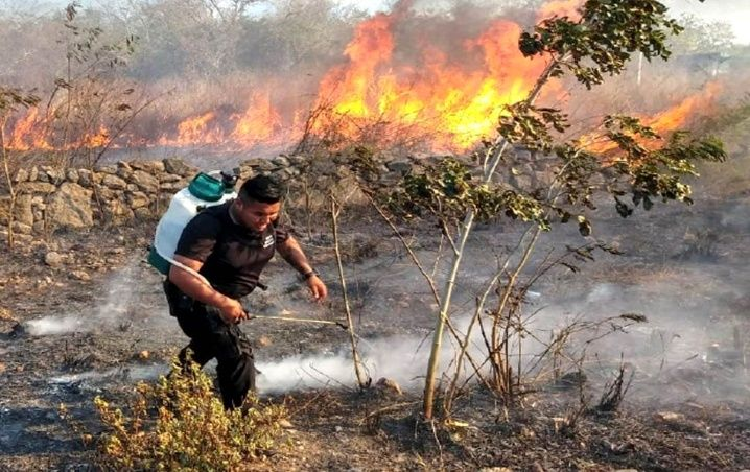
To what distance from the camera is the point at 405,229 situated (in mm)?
10203

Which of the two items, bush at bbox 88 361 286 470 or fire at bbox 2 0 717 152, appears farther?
fire at bbox 2 0 717 152

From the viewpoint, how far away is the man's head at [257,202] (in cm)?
354

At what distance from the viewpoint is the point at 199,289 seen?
3461 millimetres

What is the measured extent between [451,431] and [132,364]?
2720 mm

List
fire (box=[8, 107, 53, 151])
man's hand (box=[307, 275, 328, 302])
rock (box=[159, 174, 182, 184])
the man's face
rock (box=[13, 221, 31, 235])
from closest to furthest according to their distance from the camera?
the man's face < man's hand (box=[307, 275, 328, 302]) < rock (box=[13, 221, 31, 235]) < rock (box=[159, 174, 182, 184]) < fire (box=[8, 107, 53, 151])

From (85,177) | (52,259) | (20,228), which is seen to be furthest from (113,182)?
(52,259)

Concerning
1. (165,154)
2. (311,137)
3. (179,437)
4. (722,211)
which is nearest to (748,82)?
(722,211)

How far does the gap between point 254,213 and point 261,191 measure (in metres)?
0.15

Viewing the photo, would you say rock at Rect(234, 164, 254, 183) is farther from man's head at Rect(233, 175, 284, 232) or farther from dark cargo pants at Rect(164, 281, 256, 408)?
man's head at Rect(233, 175, 284, 232)

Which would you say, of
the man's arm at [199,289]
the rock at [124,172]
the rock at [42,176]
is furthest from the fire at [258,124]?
the man's arm at [199,289]

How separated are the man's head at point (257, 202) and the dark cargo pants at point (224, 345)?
1.85ft

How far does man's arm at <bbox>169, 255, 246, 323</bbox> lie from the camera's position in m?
3.46

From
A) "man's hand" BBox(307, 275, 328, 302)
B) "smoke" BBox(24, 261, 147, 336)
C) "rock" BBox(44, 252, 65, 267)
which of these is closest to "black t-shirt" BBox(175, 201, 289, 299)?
"man's hand" BBox(307, 275, 328, 302)

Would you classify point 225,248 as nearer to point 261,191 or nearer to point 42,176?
point 261,191
